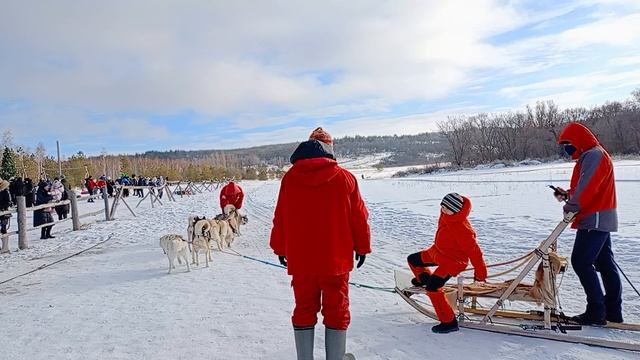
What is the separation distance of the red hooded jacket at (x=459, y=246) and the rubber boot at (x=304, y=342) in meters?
1.51

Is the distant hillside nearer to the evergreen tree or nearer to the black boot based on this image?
the evergreen tree

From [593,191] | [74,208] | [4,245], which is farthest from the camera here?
[74,208]

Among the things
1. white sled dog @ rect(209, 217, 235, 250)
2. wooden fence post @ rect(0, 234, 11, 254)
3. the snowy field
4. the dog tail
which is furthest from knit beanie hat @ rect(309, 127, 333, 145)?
wooden fence post @ rect(0, 234, 11, 254)

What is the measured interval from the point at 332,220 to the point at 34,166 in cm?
5837

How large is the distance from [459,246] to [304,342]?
1.72 meters

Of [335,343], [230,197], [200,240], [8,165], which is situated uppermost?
[8,165]

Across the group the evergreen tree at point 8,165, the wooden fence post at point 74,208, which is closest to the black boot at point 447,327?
the wooden fence post at point 74,208

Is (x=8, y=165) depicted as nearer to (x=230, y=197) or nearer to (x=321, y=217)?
(x=230, y=197)

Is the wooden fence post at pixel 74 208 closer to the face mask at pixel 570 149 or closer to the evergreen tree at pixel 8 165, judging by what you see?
the face mask at pixel 570 149

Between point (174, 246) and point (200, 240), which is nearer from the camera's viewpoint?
point (174, 246)

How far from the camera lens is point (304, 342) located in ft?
11.2

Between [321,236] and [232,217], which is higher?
[321,236]

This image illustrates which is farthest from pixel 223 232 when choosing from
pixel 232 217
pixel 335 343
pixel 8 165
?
pixel 8 165

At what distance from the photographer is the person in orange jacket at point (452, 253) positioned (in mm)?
4137
